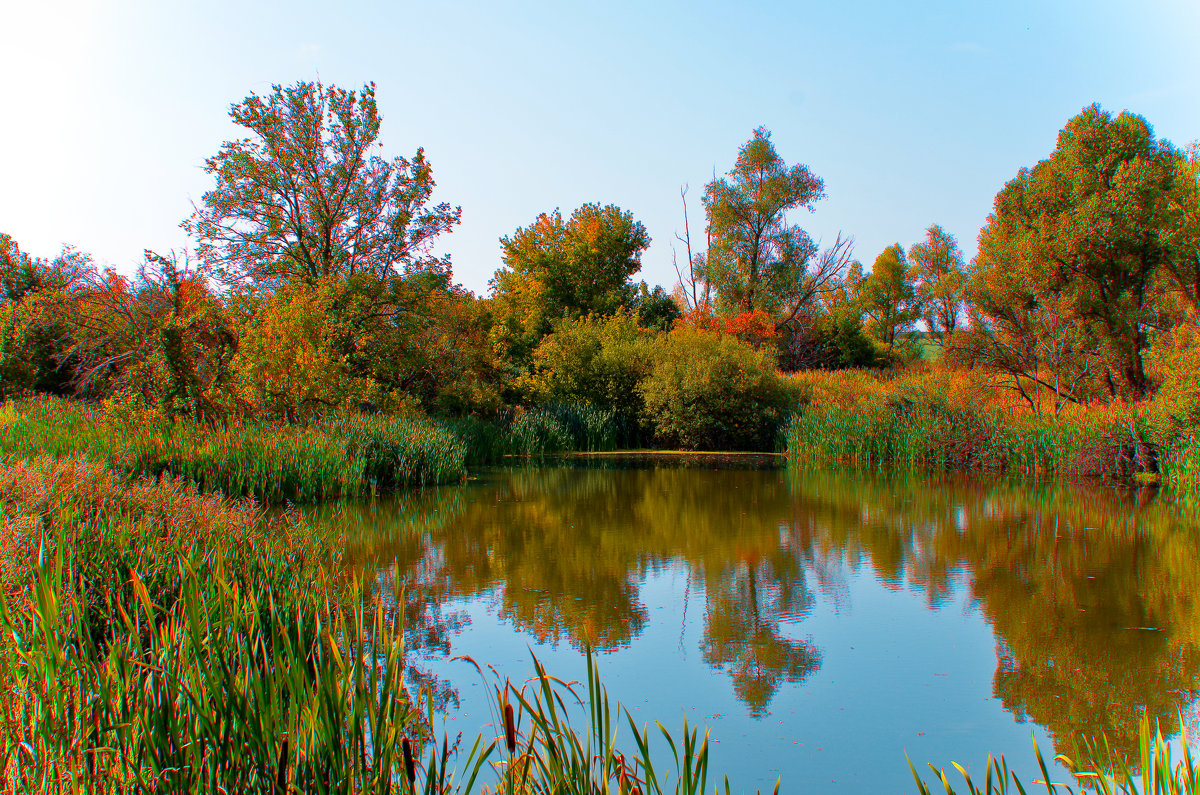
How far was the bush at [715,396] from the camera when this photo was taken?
22.0m

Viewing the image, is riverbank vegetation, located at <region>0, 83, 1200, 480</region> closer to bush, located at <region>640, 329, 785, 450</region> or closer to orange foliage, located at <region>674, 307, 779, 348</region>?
bush, located at <region>640, 329, 785, 450</region>

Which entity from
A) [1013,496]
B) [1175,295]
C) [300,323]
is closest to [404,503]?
[300,323]

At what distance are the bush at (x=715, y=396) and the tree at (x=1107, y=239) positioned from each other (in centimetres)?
775

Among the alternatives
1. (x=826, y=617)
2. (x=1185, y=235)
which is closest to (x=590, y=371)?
(x=1185, y=235)

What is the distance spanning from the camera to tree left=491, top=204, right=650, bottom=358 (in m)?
28.4

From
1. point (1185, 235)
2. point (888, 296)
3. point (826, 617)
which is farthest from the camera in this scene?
point (888, 296)

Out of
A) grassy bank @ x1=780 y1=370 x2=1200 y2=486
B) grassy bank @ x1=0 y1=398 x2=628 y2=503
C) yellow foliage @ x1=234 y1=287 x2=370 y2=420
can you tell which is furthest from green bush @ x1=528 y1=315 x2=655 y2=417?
yellow foliage @ x1=234 y1=287 x2=370 y2=420

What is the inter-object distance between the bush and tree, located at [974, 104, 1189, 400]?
7.75m

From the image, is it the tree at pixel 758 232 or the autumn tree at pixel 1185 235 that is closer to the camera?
the autumn tree at pixel 1185 235

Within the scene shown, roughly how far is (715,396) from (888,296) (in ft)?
97.3

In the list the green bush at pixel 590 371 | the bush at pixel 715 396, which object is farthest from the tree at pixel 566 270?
the bush at pixel 715 396

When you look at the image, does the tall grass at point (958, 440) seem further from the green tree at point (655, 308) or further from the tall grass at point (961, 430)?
the green tree at point (655, 308)

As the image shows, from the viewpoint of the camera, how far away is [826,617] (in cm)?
598

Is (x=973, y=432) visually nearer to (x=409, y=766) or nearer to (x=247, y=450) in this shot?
(x=247, y=450)
